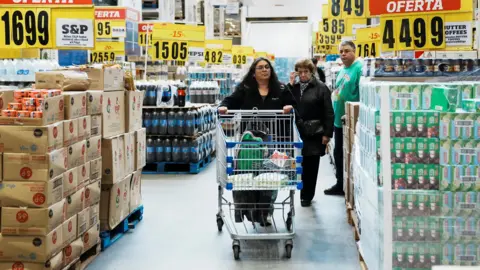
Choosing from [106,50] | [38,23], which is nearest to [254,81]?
[38,23]

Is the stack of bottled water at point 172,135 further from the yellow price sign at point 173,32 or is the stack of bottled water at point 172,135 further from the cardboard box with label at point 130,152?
the cardboard box with label at point 130,152

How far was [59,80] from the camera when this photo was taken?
5.33 m

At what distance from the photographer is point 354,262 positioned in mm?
5578

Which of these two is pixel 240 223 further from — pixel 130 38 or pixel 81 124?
pixel 130 38

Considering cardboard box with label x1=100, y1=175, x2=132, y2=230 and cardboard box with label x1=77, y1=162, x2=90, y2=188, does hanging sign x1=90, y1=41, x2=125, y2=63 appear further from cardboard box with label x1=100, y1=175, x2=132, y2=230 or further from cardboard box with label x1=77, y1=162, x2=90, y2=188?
cardboard box with label x1=77, y1=162, x2=90, y2=188

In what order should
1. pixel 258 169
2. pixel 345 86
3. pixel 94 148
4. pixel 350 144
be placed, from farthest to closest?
pixel 345 86 → pixel 350 144 → pixel 258 169 → pixel 94 148

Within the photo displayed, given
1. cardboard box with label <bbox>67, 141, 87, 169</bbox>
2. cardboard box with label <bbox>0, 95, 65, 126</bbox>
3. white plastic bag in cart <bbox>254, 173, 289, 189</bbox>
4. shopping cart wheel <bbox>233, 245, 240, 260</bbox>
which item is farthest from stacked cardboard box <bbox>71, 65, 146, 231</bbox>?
white plastic bag in cart <bbox>254, 173, 289, 189</bbox>

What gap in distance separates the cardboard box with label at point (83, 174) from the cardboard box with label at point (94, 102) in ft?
1.51

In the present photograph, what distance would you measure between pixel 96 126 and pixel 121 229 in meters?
1.36

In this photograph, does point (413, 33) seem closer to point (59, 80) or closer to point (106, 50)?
point (59, 80)

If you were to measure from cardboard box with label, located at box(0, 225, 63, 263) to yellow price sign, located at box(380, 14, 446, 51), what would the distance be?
447cm

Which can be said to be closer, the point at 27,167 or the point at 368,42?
the point at 27,167

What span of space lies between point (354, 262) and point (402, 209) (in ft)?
5.60

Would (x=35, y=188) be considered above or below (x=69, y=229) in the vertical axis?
above
